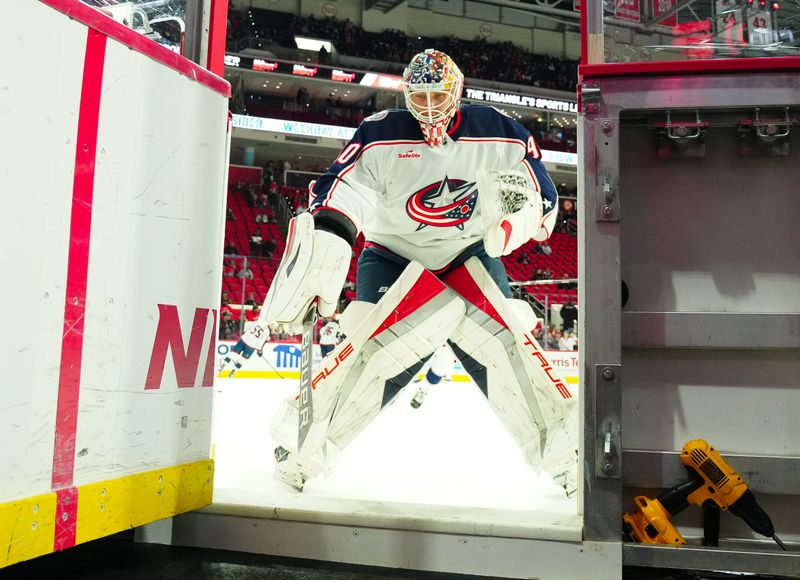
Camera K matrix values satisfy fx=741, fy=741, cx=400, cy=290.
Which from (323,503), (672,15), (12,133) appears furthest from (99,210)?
(672,15)

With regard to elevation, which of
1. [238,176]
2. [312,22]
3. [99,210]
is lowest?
[99,210]

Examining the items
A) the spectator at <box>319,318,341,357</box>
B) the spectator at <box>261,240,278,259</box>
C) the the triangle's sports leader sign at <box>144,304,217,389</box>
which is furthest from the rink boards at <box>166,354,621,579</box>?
the spectator at <box>261,240,278,259</box>

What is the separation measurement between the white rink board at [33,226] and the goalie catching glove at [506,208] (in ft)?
3.87

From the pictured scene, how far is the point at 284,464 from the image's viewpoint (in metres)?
2.69

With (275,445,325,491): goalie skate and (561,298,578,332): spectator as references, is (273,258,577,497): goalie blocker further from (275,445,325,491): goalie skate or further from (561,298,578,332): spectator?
(561,298,578,332): spectator

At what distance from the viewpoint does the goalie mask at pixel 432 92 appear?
2570mm

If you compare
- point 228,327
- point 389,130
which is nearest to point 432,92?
point 389,130

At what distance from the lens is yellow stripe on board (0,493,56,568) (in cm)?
138

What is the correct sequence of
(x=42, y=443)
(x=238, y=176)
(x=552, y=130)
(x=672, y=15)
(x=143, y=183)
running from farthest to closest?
(x=552, y=130) → (x=238, y=176) → (x=672, y=15) → (x=143, y=183) → (x=42, y=443)

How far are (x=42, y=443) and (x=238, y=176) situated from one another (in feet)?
61.7

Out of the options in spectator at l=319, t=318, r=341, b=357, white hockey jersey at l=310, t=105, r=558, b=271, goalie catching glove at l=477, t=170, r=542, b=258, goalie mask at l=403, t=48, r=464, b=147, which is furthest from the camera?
spectator at l=319, t=318, r=341, b=357

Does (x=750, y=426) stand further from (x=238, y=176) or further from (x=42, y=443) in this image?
(x=238, y=176)

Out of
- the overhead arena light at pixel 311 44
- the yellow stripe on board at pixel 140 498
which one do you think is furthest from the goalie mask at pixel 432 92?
the overhead arena light at pixel 311 44

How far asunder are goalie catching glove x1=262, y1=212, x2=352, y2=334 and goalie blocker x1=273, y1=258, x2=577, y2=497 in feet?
1.11
